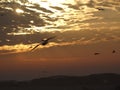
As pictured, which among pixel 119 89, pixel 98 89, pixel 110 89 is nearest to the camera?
pixel 119 89

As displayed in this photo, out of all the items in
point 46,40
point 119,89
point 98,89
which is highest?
point 46,40

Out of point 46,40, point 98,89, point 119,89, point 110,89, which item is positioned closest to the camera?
point 46,40

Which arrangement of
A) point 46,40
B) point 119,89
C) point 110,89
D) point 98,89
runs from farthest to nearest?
point 98,89 → point 110,89 → point 119,89 → point 46,40

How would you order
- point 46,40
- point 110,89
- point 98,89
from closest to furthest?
point 46,40 → point 110,89 → point 98,89

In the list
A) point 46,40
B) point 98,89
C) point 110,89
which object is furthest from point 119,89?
point 46,40

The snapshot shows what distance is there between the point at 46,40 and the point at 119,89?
9002cm

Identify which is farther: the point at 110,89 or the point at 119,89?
the point at 110,89

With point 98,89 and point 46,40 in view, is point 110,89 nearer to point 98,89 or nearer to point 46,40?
point 98,89

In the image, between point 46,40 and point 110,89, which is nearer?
point 46,40

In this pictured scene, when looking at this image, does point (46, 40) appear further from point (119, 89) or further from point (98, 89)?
point (98, 89)

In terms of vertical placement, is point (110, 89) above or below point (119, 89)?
below

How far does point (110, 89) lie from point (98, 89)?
14.6 m

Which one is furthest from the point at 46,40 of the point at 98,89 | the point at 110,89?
the point at 98,89

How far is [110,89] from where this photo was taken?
185 meters
